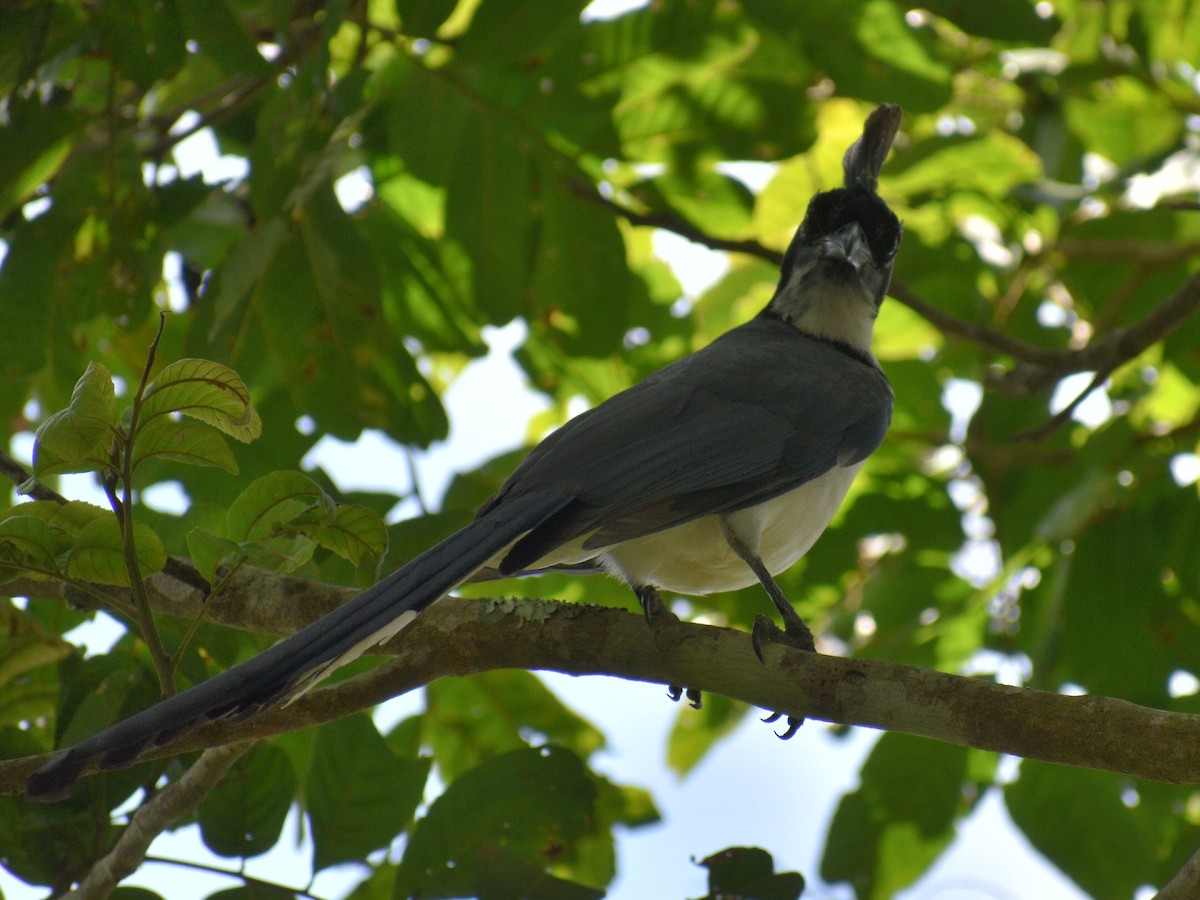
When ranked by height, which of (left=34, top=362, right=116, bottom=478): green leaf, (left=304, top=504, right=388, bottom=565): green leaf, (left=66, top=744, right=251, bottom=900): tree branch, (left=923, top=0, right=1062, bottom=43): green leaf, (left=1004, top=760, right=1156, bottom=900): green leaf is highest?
(left=923, top=0, right=1062, bottom=43): green leaf

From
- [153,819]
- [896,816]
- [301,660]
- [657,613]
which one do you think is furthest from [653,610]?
[896,816]

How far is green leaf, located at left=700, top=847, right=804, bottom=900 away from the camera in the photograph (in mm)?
2691

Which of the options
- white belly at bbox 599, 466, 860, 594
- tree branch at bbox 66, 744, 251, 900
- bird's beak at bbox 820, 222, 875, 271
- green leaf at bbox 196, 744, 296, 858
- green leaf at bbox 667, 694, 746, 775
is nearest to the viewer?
tree branch at bbox 66, 744, 251, 900

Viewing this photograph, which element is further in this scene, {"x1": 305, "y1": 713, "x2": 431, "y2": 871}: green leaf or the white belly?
the white belly

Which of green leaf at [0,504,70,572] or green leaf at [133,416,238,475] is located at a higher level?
green leaf at [133,416,238,475]

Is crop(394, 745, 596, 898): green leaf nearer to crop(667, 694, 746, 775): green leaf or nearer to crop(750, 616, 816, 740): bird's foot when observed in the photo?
crop(750, 616, 816, 740): bird's foot

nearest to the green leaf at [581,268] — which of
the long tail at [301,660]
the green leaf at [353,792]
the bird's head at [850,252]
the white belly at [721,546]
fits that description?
the bird's head at [850,252]

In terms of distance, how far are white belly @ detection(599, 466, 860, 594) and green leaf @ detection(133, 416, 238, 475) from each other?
132 cm

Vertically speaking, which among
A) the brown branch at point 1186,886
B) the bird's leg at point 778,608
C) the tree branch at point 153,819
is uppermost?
the bird's leg at point 778,608

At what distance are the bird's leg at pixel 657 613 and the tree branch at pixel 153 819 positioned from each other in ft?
2.83

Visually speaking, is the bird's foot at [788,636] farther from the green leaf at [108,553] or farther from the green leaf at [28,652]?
the green leaf at [28,652]

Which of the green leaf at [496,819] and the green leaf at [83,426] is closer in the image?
the green leaf at [83,426]

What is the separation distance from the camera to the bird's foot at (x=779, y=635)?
2607 mm

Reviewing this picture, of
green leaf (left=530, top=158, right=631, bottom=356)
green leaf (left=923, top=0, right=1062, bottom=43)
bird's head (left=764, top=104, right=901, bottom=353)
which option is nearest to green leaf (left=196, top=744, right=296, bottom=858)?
green leaf (left=530, top=158, right=631, bottom=356)
